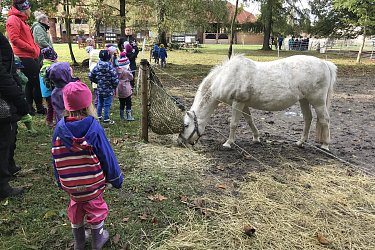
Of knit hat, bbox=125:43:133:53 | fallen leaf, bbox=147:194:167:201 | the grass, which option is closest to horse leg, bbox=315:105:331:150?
the grass

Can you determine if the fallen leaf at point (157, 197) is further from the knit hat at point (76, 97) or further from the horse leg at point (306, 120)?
the horse leg at point (306, 120)

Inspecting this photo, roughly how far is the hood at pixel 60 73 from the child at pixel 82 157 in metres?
2.36

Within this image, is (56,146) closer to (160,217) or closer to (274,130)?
(160,217)

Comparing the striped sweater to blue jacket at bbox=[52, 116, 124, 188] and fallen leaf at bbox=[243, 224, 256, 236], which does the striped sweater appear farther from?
fallen leaf at bbox=[243, 224, 256, 236]

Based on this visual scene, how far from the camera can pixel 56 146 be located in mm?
2727

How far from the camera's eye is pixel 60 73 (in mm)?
4922

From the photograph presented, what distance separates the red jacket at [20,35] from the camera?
19.2ft

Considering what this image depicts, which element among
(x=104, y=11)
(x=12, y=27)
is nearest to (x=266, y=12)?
(x=104, y=11)

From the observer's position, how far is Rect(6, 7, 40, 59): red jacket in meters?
5.87

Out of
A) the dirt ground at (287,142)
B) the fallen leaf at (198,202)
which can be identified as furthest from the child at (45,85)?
the fallen leaf at (198,202)

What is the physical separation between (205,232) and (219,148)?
2.67 metres

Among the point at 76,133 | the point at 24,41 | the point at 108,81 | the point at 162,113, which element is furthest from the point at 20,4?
the point at 76,133

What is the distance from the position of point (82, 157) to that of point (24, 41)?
4450 millimetres

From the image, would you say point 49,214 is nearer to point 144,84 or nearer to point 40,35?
A: point 144,84
